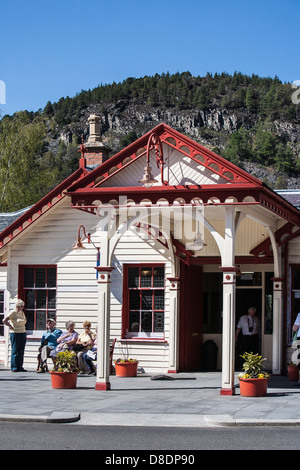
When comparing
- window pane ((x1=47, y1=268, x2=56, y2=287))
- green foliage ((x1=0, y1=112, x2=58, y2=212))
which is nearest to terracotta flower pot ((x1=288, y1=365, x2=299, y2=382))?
window pane ((x1=47, y1=268, x2=56, y2=287))

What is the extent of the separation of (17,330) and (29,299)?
7.21ft

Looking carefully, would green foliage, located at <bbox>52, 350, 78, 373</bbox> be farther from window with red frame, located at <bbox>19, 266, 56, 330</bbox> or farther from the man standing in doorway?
window with red frame, located at <bbox>19, 266, 56, 330</bbox>

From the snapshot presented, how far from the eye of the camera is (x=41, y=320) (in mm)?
19766

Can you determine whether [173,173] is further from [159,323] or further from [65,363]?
[159,323]

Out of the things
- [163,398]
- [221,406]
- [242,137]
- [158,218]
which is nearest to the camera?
[221,406]

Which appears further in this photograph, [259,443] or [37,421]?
[37,421]

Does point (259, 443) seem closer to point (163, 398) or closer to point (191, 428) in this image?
point (191, 428)

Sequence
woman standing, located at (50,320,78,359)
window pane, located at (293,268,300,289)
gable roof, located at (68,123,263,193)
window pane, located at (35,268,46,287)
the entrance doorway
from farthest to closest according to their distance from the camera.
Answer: window pane, located at (35,268,46,287) < the entrance doorway < window pane, located at (293,268,300,289) < woman standing, located at (50,320,78,359) < gable roof, located at (68,123,263,193)

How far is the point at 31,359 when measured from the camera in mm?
19562

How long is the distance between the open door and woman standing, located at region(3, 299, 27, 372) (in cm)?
384

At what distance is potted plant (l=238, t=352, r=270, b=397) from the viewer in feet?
42.3

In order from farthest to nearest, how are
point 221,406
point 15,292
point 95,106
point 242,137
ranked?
1. point 95,106
2. point 242,137
3. point 15,292
4. point 221,406

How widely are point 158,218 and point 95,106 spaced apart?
18271 centimetres

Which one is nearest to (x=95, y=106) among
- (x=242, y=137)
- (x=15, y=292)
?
(x=242, y=137)
